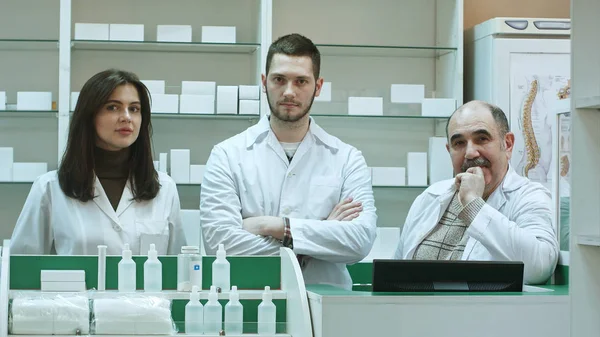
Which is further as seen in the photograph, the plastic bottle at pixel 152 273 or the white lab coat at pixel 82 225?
the white lab coat at pixel 82 225

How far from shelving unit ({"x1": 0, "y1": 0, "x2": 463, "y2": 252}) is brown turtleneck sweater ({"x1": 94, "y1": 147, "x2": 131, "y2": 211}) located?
1581mm

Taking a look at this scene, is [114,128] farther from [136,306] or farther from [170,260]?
[136,306]

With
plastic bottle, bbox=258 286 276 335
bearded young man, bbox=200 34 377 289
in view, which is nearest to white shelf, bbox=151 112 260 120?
bearded young man, bbox=200 34 377 289

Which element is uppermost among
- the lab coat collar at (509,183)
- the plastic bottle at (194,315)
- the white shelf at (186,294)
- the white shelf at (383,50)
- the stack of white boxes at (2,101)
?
the white shelf at (383,50)

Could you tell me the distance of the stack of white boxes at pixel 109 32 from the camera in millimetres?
4355

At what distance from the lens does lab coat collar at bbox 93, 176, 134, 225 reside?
106 inches

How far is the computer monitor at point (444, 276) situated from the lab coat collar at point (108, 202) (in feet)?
2.81

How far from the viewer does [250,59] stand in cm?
466

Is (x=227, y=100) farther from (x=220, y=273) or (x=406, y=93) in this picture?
(x=220, y=273)

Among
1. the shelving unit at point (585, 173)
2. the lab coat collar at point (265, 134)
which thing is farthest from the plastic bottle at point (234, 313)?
the shelving unit at point (585, 173)

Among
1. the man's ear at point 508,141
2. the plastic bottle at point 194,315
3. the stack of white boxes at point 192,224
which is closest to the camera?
the plastic bottle at point 194,315

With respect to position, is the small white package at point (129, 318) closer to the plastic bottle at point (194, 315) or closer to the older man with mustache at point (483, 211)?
the plastic bottle at point (194, 315)

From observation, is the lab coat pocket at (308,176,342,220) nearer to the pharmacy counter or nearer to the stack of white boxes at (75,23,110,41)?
the pharmacy counter

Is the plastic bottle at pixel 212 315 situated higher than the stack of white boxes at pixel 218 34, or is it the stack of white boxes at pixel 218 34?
the stack of white boxes at pixel 218 34
